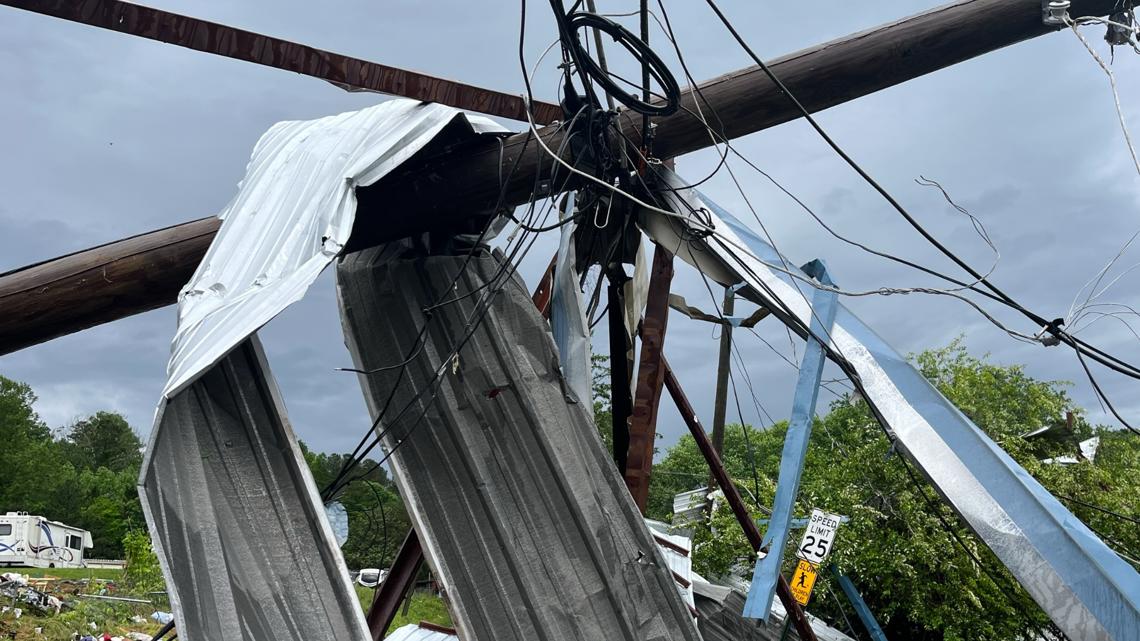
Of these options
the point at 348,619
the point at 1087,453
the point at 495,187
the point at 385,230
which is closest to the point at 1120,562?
the point at 348,619

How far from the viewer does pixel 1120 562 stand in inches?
155

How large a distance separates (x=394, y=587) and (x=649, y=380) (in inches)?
84.2

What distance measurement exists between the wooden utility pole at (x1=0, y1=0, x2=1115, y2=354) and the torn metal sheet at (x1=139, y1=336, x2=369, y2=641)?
1059mm

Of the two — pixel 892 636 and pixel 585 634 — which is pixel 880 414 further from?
pixel 892 636

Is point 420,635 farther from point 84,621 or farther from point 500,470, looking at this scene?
point 84,621

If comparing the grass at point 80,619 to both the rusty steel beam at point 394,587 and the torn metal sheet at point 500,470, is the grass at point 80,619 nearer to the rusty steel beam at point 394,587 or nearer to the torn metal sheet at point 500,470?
the rusty steel beam at point 394,587

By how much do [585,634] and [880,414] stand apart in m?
2.05

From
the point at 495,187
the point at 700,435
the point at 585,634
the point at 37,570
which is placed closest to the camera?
the point at 585,634

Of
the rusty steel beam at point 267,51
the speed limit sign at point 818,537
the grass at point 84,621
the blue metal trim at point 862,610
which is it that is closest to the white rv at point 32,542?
the grass at point 84,621

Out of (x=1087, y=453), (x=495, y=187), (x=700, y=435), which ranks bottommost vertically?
(x=700, y=435)

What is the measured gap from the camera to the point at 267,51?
4.87m

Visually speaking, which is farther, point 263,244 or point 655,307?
point 655,307

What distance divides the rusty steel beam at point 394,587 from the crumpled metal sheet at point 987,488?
9.15ft

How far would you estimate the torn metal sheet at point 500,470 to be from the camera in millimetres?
5246
